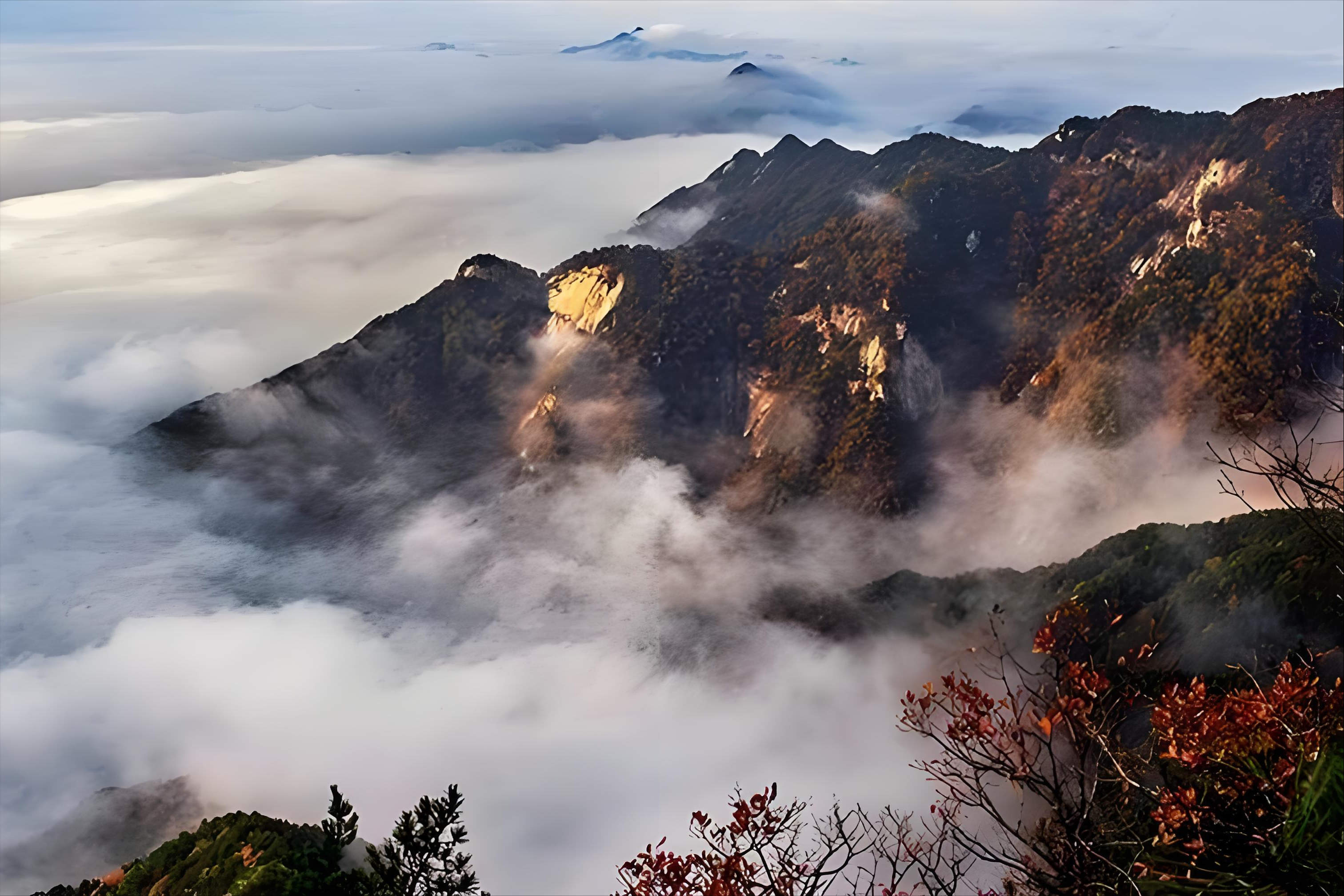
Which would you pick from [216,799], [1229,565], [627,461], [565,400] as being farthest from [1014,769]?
[565,400]

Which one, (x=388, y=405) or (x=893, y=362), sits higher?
(x=388, y=405)

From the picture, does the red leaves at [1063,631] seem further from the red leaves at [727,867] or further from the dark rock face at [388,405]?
the dark rock face at [388,405]

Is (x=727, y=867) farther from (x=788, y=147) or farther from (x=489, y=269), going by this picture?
(x=788, y=147)

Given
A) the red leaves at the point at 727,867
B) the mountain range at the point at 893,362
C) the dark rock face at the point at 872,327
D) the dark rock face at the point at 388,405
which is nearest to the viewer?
the red leaves at the point at 727,867

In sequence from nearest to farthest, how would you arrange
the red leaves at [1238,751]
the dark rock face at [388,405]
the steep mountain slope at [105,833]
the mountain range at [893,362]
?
1. the red leaves at [1238,751]
2. the mountain range at [893,362]
3. the steep mountain slope at [105,833]
4. the dark rock face at [388,405]

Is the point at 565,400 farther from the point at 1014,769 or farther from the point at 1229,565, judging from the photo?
the point at 1014,769

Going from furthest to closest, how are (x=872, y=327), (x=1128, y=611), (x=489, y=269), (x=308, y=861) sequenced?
1. (x=489, y=269)
2. (x=872, y=327)
3. (x=1128, y=611)
4. (x=308, y=861)

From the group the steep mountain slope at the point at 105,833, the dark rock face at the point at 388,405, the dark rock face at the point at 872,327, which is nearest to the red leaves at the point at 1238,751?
the dark rock face at the point at 872,327

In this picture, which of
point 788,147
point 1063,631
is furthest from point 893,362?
point 788,147
